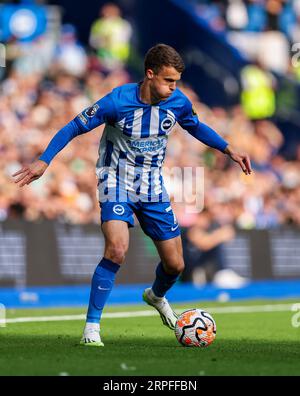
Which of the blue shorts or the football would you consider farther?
the blue shorts

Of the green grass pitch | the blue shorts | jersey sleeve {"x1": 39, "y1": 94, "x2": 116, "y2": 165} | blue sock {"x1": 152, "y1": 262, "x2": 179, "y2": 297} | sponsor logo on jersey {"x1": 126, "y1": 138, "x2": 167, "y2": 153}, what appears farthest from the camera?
blue sock {"x1": 152, "y1": 262, "x2": 179, "y2": 297}

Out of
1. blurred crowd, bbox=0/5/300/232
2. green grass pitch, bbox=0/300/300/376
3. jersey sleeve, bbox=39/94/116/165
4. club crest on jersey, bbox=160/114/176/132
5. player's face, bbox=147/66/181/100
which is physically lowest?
green grass pitch, bbox=0/300/300/376

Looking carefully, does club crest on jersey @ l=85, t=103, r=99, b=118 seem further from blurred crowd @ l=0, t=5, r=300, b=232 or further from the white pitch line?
blurred crowd @ l=0, t=5, r=300, b=232

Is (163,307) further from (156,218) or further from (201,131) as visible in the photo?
(201,131)

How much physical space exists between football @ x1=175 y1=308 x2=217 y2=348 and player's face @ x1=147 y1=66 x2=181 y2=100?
187 cm

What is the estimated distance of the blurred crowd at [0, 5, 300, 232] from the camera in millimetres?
16562

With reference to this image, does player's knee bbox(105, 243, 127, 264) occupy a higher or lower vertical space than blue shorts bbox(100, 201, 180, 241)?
lower

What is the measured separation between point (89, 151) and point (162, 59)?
8.90m

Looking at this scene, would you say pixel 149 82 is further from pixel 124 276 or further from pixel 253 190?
pixel 253 190

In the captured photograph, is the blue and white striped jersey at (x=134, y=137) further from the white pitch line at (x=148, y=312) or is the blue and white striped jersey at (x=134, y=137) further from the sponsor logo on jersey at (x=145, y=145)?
the white pitch line at (x=148, y=312)

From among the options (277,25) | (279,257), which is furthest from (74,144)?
(277,25)

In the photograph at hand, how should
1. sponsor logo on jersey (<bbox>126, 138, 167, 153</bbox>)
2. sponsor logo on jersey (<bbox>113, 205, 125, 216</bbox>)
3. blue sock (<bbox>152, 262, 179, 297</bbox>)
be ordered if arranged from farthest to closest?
blue sock (<bbox>152, 262, 179, 297</bbox>) → sponsor logo on jersey (<bbox>126, 138, 167, 153</bbox>) → sponsor logo on jersey (<bbox>113, 205, 125, 216</bbox>)

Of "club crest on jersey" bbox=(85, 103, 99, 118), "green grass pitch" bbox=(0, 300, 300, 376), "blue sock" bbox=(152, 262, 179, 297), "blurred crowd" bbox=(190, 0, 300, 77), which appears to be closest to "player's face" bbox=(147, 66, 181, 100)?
"club crest on jersey" bbox=(85, 103, 99, 118)

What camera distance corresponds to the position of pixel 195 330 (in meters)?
9.09
